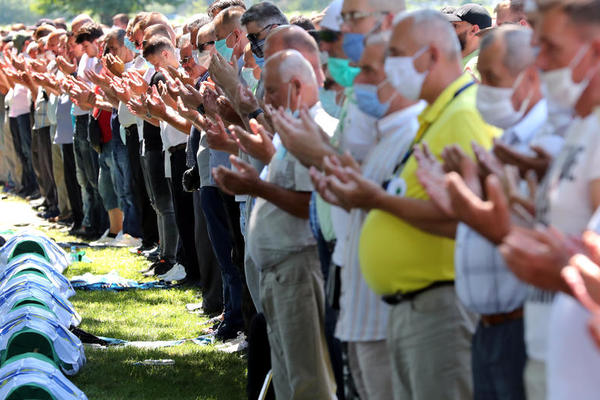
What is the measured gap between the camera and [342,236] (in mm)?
4238

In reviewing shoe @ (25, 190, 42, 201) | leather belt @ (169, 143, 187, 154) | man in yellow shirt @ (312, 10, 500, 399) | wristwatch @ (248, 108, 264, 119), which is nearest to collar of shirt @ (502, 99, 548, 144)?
man in yellow shirt @ (312, 10, 500, 399)

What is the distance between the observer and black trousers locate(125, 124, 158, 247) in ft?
38.5

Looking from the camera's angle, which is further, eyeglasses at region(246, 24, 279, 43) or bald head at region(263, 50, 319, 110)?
eyeglasses at region(246, 24, 279, 43)

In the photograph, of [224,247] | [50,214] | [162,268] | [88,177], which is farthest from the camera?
[50,214]

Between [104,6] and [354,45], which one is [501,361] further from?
[104,6]

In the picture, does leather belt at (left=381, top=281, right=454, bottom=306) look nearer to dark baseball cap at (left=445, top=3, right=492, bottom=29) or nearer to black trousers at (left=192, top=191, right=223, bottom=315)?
dark baseball cap at (left=445, top=3, right=492, bottom=29)

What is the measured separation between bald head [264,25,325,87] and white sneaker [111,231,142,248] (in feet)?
25.5

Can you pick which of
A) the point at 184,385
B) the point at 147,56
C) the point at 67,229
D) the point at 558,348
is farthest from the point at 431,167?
the point at 67,229

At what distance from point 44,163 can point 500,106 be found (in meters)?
14.2

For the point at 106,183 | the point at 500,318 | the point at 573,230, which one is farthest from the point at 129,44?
the point at 573,230

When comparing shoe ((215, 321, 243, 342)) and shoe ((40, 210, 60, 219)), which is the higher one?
shoe ((215, 321, 243, 342))

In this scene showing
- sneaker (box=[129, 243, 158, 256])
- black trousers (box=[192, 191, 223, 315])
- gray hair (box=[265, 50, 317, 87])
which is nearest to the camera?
gray hair (box=[265, 50, 317, 87])

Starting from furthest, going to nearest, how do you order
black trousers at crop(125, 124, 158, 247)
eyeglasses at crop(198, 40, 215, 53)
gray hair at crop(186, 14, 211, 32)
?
black trousers at crop(125, 124, 158, 247) → gray hair at crop(186, 14, 211, 32) → eyeglasses at crop(198, 40, 215, 53)

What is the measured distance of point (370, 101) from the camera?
13.3 feet
